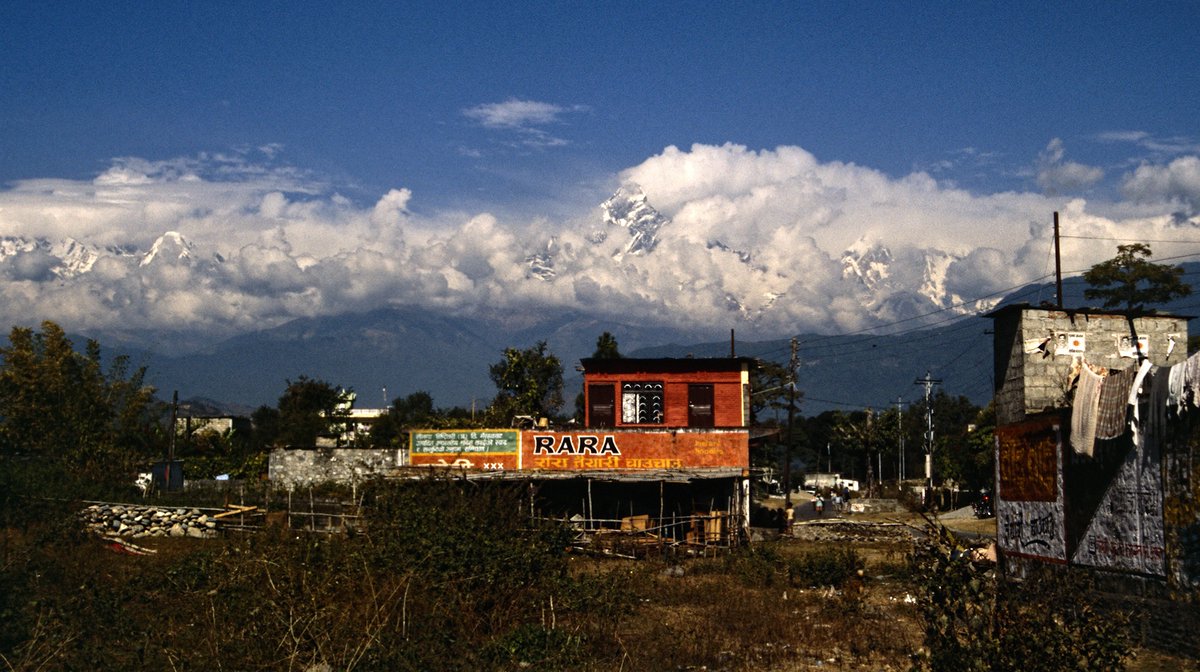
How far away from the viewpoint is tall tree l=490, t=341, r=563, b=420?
179 feet

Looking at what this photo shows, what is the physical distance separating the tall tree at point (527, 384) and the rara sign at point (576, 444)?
17074mm

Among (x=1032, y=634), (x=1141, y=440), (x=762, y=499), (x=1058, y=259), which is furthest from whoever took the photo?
(x=762, y=499)

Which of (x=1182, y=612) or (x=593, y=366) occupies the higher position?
(x=593, y=366)

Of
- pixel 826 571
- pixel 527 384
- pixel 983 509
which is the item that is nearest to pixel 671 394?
pixel 826 571

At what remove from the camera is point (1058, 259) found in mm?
43094

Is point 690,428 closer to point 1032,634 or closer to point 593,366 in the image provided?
point 593,366

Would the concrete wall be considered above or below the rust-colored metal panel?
above

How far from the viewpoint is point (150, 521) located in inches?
1218

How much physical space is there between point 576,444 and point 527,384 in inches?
976

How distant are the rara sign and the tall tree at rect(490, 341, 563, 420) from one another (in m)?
17.1

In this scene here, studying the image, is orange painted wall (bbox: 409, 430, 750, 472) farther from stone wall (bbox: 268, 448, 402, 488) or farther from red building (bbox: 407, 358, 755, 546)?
stone wall (bbox: 268, 448, 402, 488)

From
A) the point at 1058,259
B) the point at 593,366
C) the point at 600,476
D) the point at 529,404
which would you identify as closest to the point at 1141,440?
the point at 600,476

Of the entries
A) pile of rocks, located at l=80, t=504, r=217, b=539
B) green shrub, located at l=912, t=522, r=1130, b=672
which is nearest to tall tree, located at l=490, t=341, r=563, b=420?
pile of rocks, located at l=80, t=504, r=217, b=539

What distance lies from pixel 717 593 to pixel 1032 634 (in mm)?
12233
